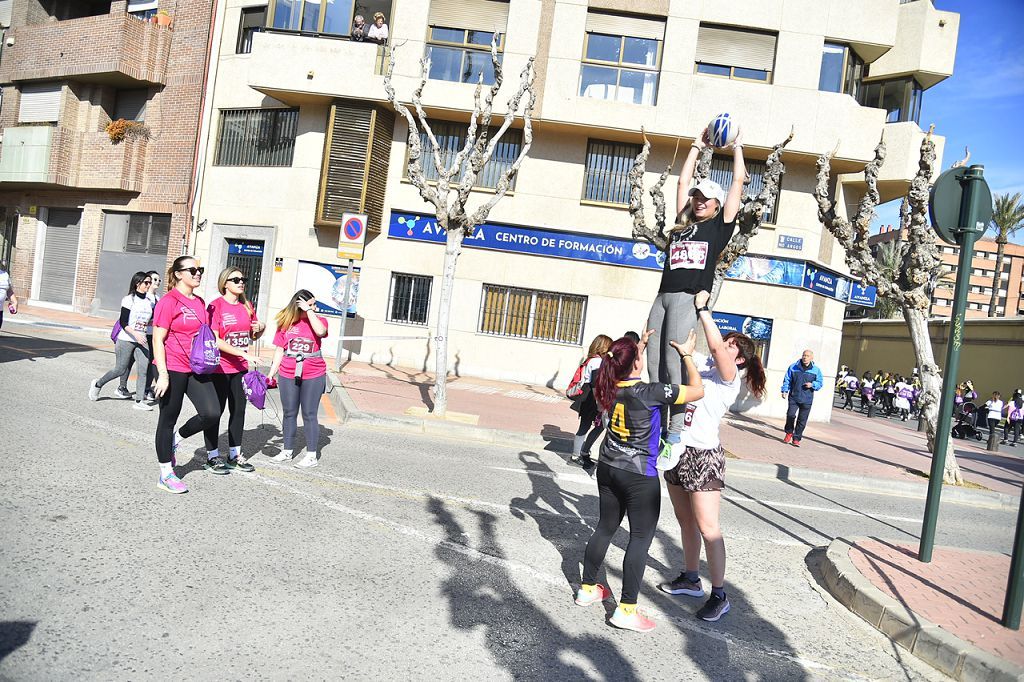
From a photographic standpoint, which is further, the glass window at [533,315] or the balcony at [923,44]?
the balcony at [923,44]

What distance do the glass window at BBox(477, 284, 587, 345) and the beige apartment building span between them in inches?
1.5

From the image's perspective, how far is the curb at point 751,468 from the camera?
33.6ft

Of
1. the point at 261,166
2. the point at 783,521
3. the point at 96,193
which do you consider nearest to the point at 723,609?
the point at 783,521

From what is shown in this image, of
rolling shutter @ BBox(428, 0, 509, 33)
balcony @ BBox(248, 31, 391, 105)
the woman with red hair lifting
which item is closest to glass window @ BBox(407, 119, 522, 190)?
balcony @ BBox(248, 31, 391, 105)

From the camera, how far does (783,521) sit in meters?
7.38

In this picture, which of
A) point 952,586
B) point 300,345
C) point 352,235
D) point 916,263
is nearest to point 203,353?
point 300,345

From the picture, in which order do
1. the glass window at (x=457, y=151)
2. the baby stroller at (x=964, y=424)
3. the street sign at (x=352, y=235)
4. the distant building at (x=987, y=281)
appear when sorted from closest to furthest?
1. the street sign at (x=352, y=235)
2. the glass window at (x=457, y=151)
3. the baby stroller at (x=964, y=424)
4. the distant building at (x=987, y=281)

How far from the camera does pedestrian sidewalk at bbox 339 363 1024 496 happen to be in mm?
11391

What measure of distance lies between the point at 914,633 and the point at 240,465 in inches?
211

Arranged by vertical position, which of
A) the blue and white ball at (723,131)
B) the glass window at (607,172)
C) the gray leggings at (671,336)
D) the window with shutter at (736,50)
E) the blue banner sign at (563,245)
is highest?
the window with shutter at (736,50)

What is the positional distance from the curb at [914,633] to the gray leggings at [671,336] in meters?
1.79

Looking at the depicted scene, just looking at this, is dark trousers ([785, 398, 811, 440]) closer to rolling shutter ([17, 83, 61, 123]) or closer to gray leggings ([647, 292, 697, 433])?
gray leggings ([647, 292, 697, 433])

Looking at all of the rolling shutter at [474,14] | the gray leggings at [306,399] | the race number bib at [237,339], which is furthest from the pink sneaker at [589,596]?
the rolling shutter at [474,14]

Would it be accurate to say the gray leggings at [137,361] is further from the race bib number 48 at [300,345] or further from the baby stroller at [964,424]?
the baby stroller at [964,424]
